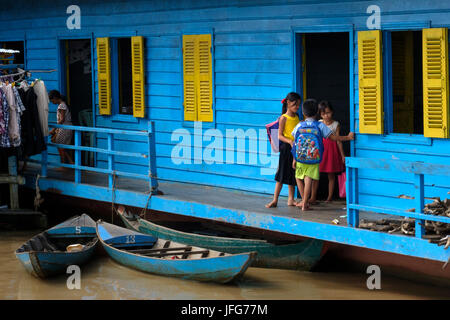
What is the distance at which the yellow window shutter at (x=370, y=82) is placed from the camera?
34.0ft

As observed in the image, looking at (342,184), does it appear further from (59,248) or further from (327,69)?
(59,248)

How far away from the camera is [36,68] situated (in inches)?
626

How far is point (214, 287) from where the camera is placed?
1033cm

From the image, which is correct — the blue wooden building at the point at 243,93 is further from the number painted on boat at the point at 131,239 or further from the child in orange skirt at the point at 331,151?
the number painted on boat at the point at 131,239

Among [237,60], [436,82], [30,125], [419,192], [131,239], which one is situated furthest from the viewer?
[30,125]

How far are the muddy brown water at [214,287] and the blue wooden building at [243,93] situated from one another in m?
0.57

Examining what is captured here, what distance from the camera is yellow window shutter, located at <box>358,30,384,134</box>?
1036 cm

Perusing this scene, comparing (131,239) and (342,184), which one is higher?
(342,184)

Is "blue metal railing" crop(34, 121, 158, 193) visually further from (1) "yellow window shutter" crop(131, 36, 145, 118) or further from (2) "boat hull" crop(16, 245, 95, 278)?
(2) "boat hull" crop(16, 245, 95, 278)

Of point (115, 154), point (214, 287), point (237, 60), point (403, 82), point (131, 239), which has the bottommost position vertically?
point (214, 287)

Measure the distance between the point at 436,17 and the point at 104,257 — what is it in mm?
5772

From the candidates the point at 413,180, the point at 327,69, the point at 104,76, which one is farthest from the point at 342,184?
the point at 104,76

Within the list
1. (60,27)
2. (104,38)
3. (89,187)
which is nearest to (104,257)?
(89,187)

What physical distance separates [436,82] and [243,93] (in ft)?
10.7
